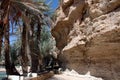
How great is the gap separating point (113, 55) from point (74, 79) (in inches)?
108

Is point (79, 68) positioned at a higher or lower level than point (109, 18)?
lower

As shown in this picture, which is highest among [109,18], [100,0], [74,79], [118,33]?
[100,0]

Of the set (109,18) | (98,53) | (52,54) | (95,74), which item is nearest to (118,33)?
(109,18)

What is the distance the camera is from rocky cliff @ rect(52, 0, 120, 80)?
1041 centimetres

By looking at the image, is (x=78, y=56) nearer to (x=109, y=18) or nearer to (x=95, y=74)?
(x=95, y=74)

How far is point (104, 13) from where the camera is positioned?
36.5 ft

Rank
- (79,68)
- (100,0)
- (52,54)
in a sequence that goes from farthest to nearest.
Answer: (52,54) < (79,68) < (100,0)

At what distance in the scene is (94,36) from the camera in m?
11.1

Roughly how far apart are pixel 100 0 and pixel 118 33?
8.44ft

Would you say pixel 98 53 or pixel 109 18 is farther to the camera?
pixel 98 53

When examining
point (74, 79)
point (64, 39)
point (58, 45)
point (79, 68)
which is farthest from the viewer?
point (58, 45)

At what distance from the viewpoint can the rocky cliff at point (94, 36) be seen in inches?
410

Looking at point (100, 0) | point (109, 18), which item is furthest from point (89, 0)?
point (109, 18)

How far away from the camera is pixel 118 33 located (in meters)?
9.73
